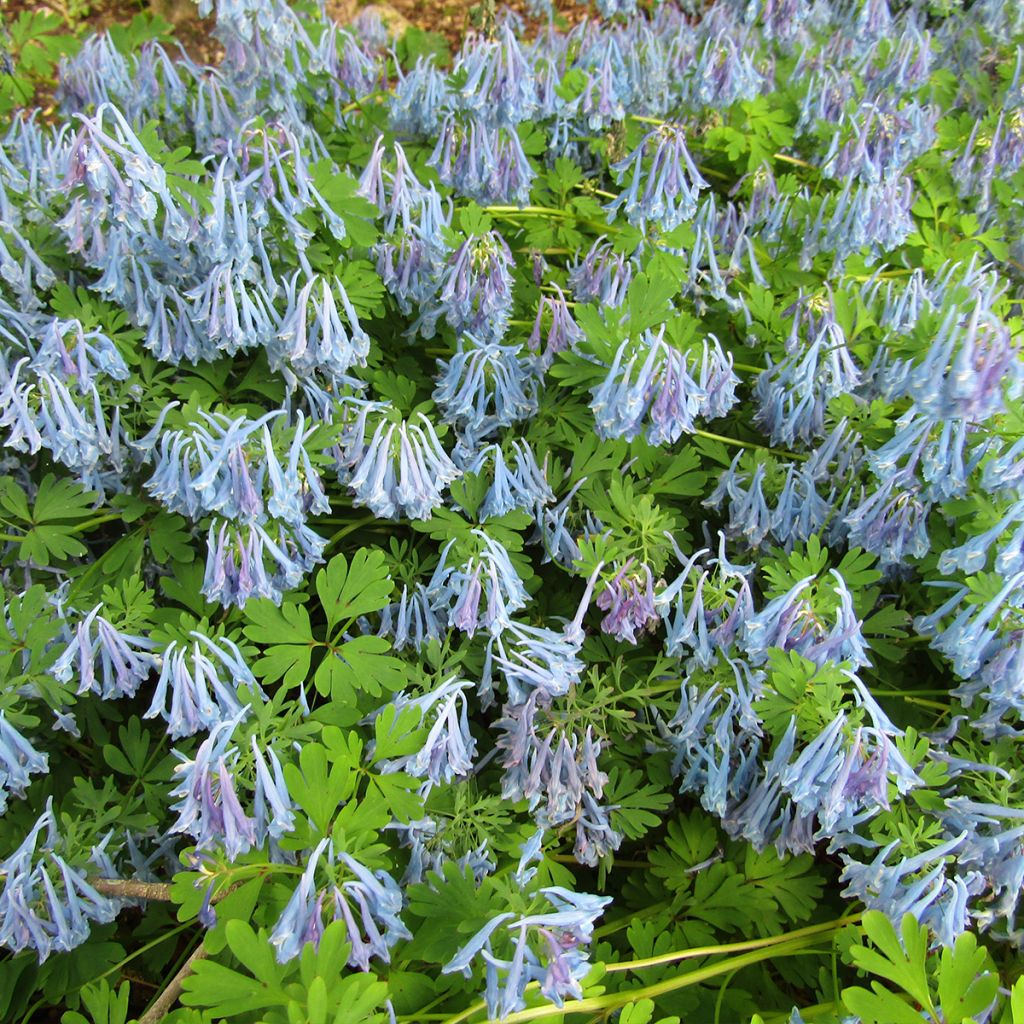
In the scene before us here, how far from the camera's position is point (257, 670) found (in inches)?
69.4

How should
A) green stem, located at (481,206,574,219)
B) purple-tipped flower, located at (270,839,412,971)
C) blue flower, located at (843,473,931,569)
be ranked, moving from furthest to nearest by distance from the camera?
green stem, located at (481,206,574,219) → blue flower, located at (843,473,931,569) → purple-tipped flower, located at (270,839,412,971)

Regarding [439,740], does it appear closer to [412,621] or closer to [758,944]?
[412,621]

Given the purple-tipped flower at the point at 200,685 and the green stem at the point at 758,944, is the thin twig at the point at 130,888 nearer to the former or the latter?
the purple-tipped flower at the point at 200,685

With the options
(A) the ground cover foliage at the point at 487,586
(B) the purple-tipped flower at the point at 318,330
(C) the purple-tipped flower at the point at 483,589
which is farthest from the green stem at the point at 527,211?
(C) the purple-tipped flower at the point at 483,589

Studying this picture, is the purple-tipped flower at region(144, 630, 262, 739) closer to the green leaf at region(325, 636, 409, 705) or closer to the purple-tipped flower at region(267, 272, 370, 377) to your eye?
the green leaf at region(325, 636, 409, 705)

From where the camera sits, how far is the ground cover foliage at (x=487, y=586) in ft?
5.26

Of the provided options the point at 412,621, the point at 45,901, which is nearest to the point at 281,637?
the point at 412,621

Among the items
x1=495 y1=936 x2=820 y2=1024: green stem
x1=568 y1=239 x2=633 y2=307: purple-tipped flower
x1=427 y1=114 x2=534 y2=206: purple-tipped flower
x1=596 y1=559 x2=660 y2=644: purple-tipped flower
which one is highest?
x1=427 y1=114 x2=534 y2=206: purple-tipped flower

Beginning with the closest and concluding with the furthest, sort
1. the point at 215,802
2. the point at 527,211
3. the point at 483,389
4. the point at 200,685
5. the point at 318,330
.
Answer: the point at 215,802 → the point at 200,685 → the point at 318,330 → the point at 483,389 → the point at 527,211

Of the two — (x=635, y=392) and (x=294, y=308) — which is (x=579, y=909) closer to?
(x=635, y=392)

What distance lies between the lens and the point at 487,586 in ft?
6.19

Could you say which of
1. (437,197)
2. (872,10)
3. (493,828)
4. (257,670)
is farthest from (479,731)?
(872,10)

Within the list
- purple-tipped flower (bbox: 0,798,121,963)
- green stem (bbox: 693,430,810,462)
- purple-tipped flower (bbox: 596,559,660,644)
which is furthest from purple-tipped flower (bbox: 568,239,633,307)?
purple-tipped flower (bbox: 0,798,121,963)

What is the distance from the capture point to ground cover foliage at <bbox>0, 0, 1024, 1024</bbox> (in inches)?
63.1
